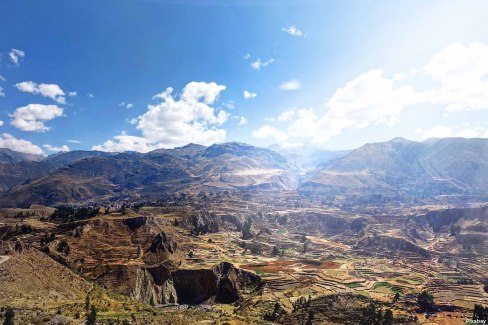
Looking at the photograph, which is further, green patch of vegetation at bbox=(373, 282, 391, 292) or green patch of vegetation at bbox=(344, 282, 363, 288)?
green patch of vegetation at bbox=(344, 282, 363, 288)

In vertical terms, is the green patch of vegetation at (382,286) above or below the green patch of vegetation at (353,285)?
below

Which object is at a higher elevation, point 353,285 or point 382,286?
point 353,285

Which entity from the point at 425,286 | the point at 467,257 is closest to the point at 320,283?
the point at 425,286

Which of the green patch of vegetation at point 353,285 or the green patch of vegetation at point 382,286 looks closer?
the green patch of vegetation at point 382,286

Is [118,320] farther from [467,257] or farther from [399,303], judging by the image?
[467,257]

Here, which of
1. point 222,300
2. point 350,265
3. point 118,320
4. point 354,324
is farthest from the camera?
point 350,265

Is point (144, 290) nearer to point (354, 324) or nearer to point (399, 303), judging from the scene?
point (354, 324)

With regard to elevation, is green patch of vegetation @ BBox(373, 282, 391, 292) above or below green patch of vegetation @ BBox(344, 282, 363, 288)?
below

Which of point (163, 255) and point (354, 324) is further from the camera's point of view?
point (163, 255)

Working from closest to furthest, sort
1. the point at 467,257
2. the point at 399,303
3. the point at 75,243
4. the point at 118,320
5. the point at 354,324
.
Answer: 1. the point at 118,320
2. the point at 354,324
3. the point at 399,303
4. the point at 75,243
5. the point at 467,257

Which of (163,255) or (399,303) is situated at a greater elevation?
(163,255)

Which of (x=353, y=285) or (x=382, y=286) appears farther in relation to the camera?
(x=382, y=286)
